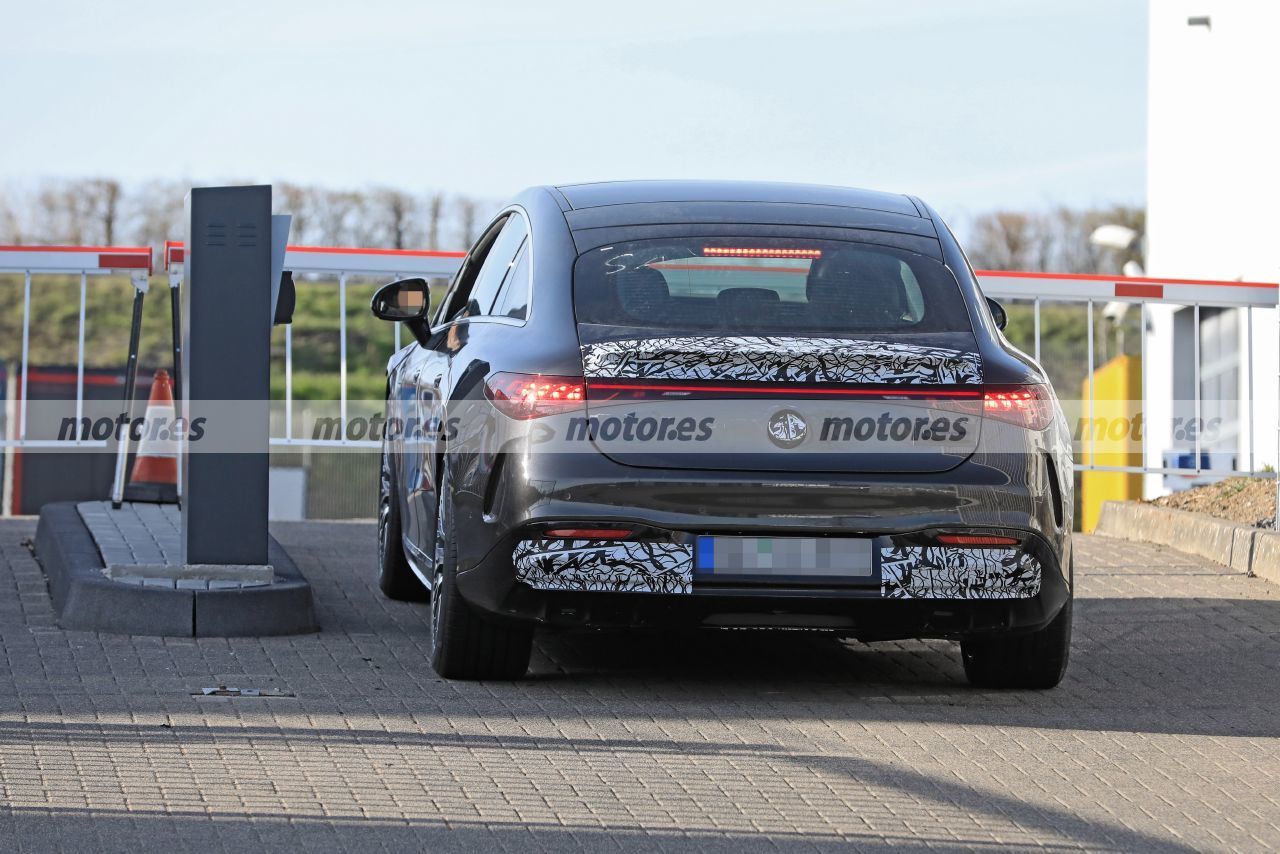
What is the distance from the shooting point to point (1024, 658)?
6.14 meters

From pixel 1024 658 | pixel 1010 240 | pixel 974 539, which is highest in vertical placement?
pixel 1010 240

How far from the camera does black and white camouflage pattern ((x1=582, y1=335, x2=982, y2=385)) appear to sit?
557 centimetres

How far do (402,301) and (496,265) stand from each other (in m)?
0.76

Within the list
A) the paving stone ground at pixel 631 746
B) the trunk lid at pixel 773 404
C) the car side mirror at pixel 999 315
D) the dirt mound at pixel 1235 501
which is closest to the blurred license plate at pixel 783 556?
the trunk lid at pixel 773 404

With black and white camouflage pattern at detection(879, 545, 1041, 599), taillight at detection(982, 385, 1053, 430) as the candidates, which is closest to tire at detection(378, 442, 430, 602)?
black and white camouflage pattern at detection(879, 545, 1041, 599)

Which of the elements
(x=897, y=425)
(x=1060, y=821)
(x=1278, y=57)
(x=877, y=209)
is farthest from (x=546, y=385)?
(x=1278, y=57)

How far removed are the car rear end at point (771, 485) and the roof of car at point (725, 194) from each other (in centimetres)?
80

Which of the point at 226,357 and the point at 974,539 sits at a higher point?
the point at 226,357

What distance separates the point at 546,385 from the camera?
561 cm

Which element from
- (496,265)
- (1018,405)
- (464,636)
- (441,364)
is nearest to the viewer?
(1018,405)

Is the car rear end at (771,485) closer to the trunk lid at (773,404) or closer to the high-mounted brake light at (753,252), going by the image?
the trunk lid at (773,404)

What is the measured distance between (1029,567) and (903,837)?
5.41 ft

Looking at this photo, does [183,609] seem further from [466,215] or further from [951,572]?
[466,215]

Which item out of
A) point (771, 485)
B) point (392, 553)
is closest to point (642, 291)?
point (771, 485)
